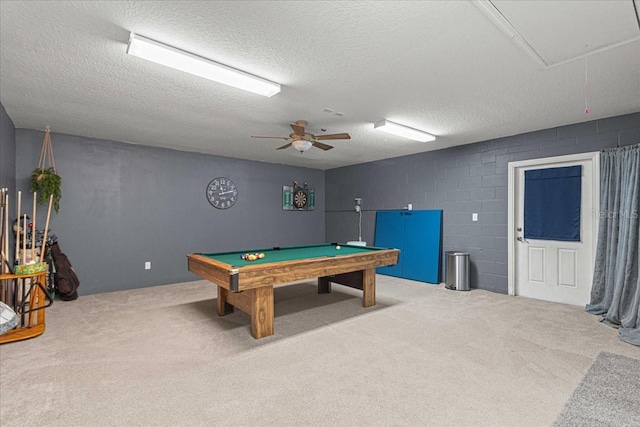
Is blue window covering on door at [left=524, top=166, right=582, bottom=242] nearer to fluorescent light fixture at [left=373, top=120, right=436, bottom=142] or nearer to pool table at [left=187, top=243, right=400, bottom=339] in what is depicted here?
fluorescent light fixture at [left=373, top=120, right=436, bottom=142]

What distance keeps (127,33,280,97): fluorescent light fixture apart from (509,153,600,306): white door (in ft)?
12.8

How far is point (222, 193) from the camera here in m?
6.07

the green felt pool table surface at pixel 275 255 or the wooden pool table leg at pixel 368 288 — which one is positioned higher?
the green felt pool table surface at pixel 275 255

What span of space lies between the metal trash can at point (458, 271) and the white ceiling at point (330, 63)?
Answer: 2012mm

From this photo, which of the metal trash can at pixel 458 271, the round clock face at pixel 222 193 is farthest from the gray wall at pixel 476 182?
the round clock face at pixel 222 193

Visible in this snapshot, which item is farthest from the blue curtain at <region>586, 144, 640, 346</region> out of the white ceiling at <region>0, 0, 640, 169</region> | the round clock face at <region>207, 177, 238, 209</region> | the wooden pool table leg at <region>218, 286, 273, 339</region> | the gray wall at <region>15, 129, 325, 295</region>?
the round clock face at <region>207, 177, 238, 209</region>

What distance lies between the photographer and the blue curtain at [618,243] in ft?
11.1

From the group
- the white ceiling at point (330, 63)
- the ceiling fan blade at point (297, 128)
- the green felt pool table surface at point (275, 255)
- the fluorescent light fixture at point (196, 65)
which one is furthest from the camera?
the ceiling fan blade at point (297, 128)

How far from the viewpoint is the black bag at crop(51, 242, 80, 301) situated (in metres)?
4.25

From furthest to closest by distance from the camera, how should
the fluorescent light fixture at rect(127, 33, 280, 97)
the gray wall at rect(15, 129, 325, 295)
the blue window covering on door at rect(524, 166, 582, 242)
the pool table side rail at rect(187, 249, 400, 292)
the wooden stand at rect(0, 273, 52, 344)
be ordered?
the gray wall at rect(15, 129, 325, 295) → the blue window covering on door at rect(524, 166, 582, 242) → the wooden stand at rect(0, 273, 52, 344) → the pool table side rail at rect(187, 249, 400, 292) → the fluorescent light fixture at rect(127, 33, 280, 97)

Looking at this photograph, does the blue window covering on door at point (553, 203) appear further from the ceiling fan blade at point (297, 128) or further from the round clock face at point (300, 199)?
the round clock face at point (300, 199)

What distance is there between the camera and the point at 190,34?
206cm

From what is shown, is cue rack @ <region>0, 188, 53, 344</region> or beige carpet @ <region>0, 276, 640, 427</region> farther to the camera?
cue rack @ <region>0, 188, 53, 344</region>

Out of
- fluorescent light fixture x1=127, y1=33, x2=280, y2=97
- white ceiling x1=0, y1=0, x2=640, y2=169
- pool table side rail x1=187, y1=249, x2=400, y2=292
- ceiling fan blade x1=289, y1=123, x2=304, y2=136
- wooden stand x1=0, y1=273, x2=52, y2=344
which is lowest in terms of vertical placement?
wooden stand x1=0, y1=273, x2=52, y2=344
